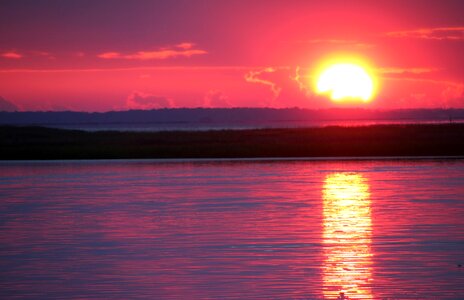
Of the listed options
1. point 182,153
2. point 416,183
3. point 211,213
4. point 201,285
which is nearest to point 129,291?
point 201,285

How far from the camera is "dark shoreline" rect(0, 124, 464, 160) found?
46.4 meters

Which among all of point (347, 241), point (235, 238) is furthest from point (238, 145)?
point (347, 241)

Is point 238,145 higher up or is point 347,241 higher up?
point 238,145

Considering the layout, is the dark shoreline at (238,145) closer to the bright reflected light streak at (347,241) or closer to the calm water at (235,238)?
the calm water at (235,238)

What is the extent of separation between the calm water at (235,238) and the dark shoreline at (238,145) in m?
16.4

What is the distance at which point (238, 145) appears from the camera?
167 feet

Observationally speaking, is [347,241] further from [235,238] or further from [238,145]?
[238,145]

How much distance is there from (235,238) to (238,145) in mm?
35236

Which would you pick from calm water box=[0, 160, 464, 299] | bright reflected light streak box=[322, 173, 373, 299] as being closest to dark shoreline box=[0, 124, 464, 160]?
calm water box=[0, 160, 464, 299]

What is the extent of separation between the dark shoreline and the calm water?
16420mm

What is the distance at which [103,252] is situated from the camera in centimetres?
1462

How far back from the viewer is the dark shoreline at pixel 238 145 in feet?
152

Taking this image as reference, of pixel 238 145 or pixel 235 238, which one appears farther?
pixel 238 145

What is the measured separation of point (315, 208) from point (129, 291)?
975 centimetres
